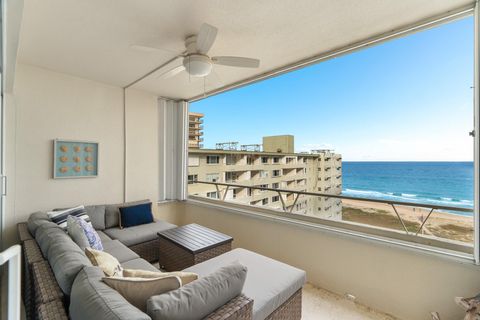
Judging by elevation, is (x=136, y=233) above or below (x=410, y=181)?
below

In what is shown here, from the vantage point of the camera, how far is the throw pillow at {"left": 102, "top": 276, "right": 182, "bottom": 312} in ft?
3.40

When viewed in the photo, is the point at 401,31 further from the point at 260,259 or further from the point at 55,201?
the point at 55,201

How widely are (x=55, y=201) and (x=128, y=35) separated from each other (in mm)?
2370

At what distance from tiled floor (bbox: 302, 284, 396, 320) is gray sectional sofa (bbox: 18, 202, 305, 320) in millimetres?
332

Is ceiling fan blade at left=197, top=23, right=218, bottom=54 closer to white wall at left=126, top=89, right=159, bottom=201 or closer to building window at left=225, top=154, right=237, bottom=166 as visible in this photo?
white wall at left=126, top=89, right=159, bottom=201

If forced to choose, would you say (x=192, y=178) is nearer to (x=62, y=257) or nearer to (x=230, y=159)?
(x=230, y=159)

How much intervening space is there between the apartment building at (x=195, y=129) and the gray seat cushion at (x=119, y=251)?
2.23m

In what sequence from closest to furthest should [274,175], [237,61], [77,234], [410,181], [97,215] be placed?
[77,234] → [237,61] → [97,215] → [274,175] → [410,181]

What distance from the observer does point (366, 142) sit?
3557 millimetres

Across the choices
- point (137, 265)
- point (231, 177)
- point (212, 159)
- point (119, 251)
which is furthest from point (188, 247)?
point (212, 159)

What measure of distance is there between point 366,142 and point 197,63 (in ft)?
9.88

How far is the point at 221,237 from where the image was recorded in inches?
97.5

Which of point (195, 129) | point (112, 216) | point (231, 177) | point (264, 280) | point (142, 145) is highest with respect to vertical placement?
point (195, 129)

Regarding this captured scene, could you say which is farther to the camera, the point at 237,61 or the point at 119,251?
the point at 119,251
